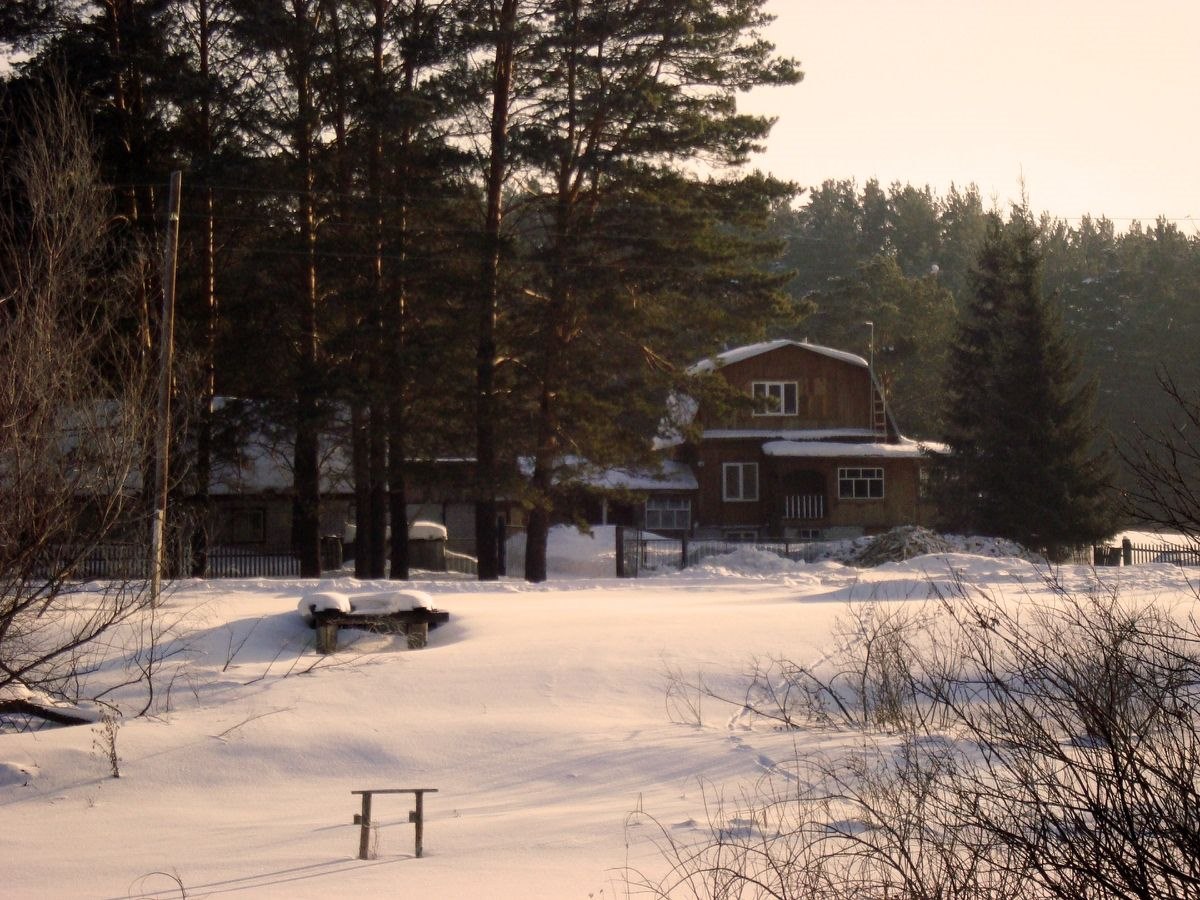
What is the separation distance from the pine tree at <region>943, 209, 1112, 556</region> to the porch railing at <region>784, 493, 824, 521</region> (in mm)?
4693

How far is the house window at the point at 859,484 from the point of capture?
4738cm

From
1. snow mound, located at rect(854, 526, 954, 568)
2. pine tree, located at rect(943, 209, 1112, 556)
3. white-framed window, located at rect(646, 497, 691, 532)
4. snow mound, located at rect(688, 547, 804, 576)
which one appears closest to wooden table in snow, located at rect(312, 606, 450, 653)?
snow mound, located at rect(688, 547, 804, 576)

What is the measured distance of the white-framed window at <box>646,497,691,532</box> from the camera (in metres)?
48.9

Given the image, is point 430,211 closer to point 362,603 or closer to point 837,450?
point 362,603

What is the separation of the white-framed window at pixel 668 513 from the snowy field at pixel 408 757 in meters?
28.5

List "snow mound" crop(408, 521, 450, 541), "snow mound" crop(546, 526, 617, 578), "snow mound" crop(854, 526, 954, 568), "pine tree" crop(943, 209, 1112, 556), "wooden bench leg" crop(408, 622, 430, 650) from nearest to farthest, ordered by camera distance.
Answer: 1. "wooden bench leg" crop(408, 622, 430, 650)
2. "snow mound" crop(854, 526, 954, 568)
3. "snow mound" crop(546, 526, 617, 578)
4. "snow mound" crop(408, 521, 450, 541)
5. "pine tree" crop(943, 209, 1112, 556)

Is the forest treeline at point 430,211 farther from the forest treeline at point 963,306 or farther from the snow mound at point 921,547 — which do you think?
the forest treeline at point 963,306

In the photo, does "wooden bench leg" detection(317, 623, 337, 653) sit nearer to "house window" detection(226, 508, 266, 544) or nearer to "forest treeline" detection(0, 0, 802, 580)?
"forest treeline" detection(0, 0, 802, 580)

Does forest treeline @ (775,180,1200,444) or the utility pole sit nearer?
the utility pole

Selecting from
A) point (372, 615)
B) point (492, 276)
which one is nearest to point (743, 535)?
point (492, 276)

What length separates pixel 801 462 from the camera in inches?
1859

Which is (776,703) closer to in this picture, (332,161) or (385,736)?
(385,736)

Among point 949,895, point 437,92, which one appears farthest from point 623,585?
point 949,895

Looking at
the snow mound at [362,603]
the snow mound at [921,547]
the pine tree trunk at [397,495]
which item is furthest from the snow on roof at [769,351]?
the snow mound at [362,603]
